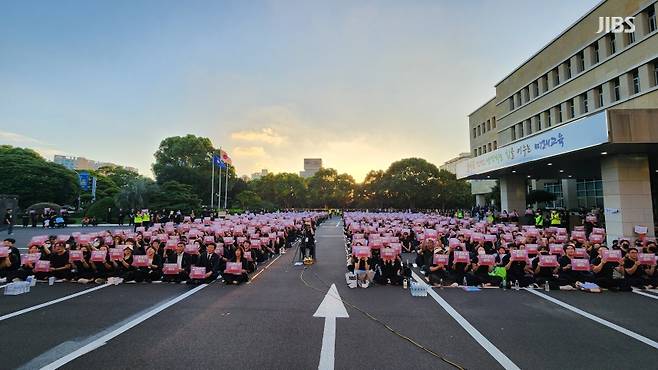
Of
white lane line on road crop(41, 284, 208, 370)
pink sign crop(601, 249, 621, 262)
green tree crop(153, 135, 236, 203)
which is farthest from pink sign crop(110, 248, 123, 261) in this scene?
green tree crop(153, 135, 236, 203)

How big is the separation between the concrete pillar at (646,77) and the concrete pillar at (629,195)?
36.2ft

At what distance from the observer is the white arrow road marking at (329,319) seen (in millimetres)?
4953

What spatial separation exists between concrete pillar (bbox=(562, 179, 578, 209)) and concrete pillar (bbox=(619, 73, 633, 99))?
50.5ft

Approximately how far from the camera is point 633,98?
2352 cm

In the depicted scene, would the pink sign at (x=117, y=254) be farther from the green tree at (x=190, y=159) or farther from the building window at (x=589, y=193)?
the green tree at (x=190, y=159)

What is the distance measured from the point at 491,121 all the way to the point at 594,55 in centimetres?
2348

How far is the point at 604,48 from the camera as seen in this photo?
1023 inches

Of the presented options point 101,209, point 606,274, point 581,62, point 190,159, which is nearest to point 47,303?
point 606,274

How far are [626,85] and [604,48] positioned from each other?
401 cm

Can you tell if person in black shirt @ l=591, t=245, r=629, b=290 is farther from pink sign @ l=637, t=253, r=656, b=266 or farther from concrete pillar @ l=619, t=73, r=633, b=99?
concrete pillar @ l=619, t=73, r=633, b=99

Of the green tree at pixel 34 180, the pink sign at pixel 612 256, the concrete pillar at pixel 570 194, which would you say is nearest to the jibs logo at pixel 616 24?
the concrete pillar at pixel 570 194

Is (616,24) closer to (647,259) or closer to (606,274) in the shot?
(647,259)

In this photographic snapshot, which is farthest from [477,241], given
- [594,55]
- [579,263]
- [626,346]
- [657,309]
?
[594,55]

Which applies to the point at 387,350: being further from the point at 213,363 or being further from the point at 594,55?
the point at 594,55
